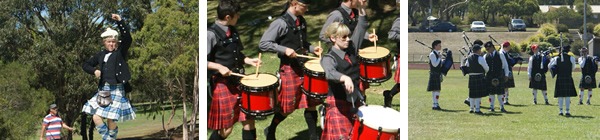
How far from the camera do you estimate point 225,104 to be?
8.84 metres

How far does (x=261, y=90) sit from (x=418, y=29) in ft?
12.0

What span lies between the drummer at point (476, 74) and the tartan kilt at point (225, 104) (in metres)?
3.73

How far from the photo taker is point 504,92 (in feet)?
38.5

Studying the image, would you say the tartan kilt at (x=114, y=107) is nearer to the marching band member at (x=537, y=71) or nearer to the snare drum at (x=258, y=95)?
the snare drum at (x=258, y=95)

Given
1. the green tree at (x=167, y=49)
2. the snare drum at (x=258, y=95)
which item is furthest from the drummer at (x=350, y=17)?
the green tree at (x=167, y=49)

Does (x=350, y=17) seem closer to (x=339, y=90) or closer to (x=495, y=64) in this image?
(x=339, y=90)

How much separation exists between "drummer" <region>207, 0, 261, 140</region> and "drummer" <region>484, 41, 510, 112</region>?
3780 mm

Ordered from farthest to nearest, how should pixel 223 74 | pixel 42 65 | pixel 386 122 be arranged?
pixel 42 65 → pixel 223 74 → pixel 386 122

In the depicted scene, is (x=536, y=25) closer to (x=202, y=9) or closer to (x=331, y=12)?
(x=331, y=12)

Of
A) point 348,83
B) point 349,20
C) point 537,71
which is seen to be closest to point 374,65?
point 349,20

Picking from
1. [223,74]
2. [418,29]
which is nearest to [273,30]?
[223,74]

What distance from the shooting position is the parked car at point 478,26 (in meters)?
11.6

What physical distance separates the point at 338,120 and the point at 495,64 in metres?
3.84

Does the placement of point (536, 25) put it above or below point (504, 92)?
above
